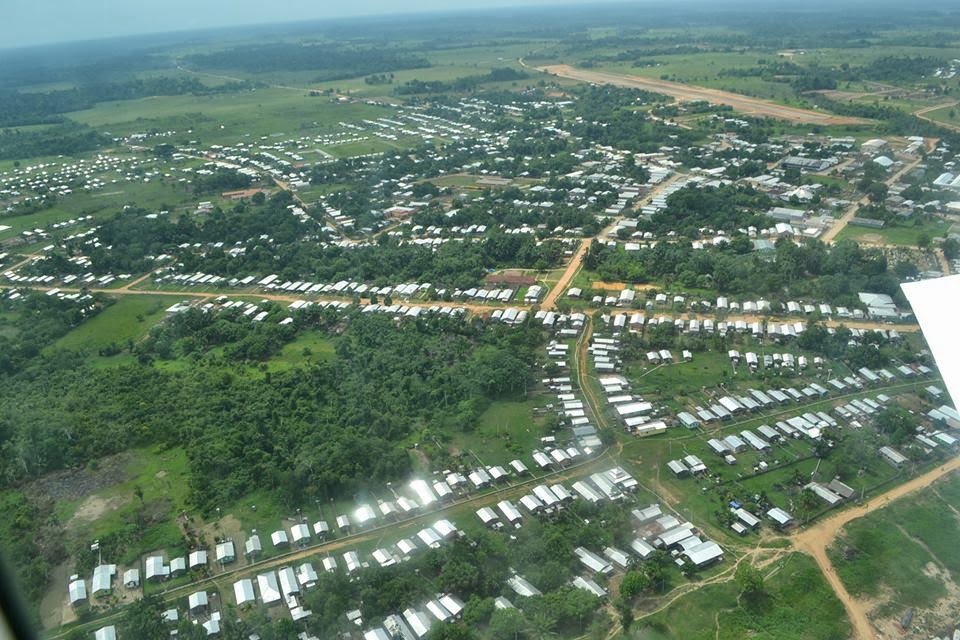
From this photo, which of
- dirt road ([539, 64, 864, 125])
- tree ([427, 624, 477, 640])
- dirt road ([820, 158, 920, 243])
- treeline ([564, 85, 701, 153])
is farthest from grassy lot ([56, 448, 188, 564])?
dirt road ([539, 64, 864, 125])

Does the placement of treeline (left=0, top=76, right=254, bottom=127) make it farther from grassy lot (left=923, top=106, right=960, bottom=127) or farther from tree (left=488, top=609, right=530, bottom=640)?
tree (left=488, top=609, right=530, bottom=640)

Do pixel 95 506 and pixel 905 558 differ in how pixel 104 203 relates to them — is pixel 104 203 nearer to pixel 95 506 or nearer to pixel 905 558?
pixel 95 506

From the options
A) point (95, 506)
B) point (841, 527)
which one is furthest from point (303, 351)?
point (841, 527)

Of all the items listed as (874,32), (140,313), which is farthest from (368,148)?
(874,32)

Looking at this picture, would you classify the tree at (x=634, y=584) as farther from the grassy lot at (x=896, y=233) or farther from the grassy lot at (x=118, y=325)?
the grassy lot at (x=896, y=233)

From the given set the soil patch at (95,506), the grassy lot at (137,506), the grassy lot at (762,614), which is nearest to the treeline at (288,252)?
the grassy lot at (137,506)
